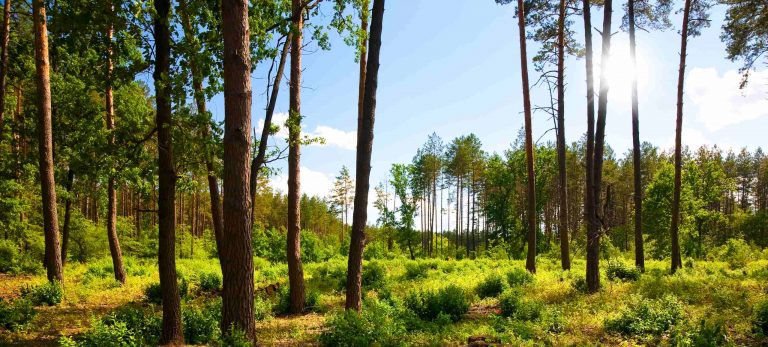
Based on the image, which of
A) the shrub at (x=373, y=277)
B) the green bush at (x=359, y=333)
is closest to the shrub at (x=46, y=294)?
the green bush at (x=359, y=333)

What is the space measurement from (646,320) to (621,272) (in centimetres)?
674

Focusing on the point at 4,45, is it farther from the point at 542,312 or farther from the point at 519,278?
the point at 519,278

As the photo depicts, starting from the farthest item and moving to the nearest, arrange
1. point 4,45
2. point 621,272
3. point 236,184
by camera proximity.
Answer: point 4,45
point 621,272
point 236,184

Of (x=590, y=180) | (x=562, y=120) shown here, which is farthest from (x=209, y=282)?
(x=562, y=120)

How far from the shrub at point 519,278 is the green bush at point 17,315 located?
1339 cm

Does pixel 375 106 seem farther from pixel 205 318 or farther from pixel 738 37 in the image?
pixel 738 37

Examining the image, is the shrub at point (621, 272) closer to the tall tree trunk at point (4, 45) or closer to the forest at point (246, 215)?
the forest at point (246, 215)

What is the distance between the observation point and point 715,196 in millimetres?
34531

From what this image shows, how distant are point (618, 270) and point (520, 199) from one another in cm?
3050

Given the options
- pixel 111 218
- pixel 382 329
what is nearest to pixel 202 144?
pixel 382 329

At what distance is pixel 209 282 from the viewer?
595 inches

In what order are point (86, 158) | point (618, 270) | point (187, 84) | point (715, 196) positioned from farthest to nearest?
point (715, 196) < point (618, 270) < point (86, 158) < point (187, 84)

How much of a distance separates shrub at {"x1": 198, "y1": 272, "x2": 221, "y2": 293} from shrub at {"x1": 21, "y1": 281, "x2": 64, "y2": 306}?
437 cm

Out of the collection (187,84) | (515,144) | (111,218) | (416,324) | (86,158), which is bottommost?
(416,324)
